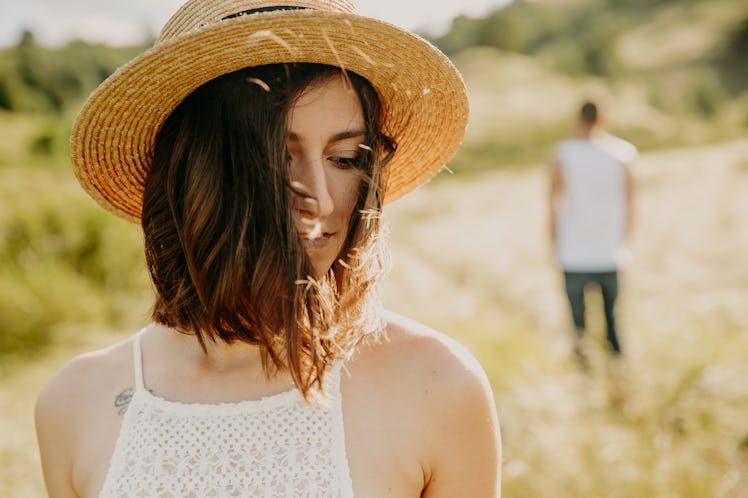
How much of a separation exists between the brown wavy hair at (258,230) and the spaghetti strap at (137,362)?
12cm

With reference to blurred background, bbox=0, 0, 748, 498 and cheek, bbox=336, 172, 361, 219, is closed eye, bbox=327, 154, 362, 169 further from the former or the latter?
blurred background, bbox=0, 0, 748, 498

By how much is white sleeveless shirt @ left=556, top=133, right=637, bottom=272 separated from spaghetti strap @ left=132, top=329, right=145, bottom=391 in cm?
390

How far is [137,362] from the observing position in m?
1.58

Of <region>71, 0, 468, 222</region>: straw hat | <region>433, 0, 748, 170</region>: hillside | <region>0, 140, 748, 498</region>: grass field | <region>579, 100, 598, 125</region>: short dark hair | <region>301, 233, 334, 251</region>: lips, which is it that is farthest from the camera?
<region>433, 0, 748, 170</region>: hillside

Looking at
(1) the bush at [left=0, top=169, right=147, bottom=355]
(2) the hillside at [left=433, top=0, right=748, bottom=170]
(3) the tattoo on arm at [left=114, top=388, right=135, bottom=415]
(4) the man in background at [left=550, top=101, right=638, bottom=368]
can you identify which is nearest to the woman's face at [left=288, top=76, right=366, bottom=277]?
(3) the tattoo on arm at [left=114, top=388, right=135, bottom=415]

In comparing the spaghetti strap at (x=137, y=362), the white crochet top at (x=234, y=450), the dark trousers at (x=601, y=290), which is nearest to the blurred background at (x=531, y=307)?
the dark trousers at (x=601, y=290)

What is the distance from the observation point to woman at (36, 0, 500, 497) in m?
1.37

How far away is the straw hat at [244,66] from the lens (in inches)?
52.8

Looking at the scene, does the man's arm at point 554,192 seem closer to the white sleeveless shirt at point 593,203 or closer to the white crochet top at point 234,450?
the white sleeveless shirt at point 593,203

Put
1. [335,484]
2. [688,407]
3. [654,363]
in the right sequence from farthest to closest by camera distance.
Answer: [654,363]
[688,407]
[335,484]

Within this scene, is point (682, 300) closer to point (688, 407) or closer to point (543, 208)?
point (688, 407)

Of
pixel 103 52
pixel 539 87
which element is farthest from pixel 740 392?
pixel 539 87

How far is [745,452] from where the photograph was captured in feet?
12.1

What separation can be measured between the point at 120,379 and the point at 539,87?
4912 centimetres
